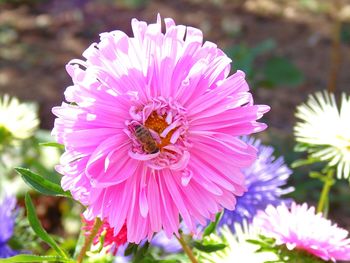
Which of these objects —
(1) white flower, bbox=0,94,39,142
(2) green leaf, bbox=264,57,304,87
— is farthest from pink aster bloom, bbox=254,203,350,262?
(2) green leaf, bbox=264,57,304,87

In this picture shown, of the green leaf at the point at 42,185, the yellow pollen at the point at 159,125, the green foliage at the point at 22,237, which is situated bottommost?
the green foliage at the point at 22,237

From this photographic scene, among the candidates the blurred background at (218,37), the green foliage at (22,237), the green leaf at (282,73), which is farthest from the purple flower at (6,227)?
the green leaf at (282,73)

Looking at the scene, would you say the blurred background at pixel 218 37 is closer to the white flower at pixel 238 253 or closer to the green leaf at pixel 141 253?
the white flower at pixel 238 253

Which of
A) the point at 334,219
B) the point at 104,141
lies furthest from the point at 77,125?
the point at 334,219

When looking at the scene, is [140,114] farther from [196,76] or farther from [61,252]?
[61,252]

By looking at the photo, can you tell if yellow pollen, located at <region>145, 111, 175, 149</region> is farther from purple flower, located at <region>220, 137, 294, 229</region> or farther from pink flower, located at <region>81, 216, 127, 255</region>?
purple flower, located at <region>220, 137, 294, 229</region>
